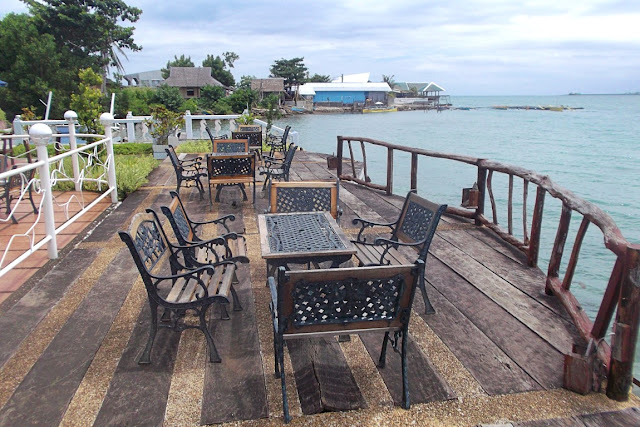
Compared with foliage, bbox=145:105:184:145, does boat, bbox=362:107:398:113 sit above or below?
above

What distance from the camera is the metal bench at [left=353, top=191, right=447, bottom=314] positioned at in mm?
3508

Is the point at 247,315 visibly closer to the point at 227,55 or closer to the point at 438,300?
the point at 438,300

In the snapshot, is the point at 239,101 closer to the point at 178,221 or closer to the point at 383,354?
the point at 178,221

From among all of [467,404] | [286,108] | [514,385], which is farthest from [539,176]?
[286,108]

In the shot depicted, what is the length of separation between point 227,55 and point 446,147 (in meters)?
56.3

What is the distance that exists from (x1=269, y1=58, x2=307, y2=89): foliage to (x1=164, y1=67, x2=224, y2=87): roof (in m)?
23.0

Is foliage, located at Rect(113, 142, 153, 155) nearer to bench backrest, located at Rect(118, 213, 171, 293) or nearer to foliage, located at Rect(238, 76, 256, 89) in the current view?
bench backrest, located at Rect(118, 213, 171, 293)

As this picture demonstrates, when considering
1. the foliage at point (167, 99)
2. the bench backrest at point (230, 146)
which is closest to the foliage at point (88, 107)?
the bench backrest at point (230, 146)

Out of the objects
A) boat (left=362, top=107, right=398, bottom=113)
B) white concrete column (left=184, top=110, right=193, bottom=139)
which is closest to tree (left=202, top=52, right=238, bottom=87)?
boat (left=362, top=107, right=398, bottom=113)

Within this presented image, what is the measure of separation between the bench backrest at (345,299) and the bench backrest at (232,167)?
484 centimetres

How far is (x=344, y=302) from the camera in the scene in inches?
96.9

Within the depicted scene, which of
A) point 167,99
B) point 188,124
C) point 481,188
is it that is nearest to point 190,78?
point 167,99

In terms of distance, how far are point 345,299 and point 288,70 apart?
3507 inches

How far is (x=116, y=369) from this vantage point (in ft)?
9.44
